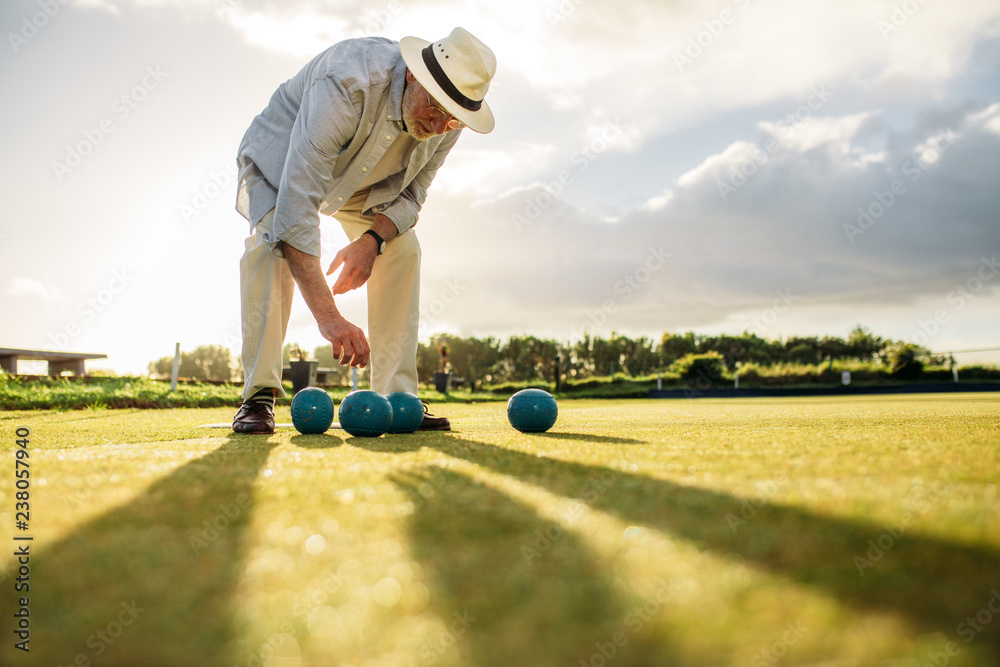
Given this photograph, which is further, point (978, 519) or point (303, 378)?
point (303, 378)

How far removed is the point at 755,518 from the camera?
3.92 feet

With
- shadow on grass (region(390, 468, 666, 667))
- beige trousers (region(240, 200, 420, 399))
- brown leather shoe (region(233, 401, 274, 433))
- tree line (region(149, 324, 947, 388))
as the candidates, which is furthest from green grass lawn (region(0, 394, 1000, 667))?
tree line (region(149, 324, 947, 388))

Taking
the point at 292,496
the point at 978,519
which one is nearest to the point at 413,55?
the point at 292,496

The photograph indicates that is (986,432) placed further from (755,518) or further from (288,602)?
(288,602)

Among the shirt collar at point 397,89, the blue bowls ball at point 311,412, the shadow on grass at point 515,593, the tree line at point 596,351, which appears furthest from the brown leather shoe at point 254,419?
the tree line at point 596,351

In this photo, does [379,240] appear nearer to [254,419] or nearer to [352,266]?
[352,266]

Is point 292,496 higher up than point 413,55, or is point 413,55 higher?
point 413,55

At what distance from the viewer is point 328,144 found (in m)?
3.18

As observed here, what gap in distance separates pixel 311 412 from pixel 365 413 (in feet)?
1.33

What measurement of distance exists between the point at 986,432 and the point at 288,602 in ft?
10.7

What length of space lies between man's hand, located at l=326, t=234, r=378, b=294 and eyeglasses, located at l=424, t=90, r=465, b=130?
2.71ft

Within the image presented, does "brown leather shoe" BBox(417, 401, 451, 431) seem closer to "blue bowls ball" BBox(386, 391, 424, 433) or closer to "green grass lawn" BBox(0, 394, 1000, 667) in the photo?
"blue bowls ball" BBox(386, 391, 424, 433)

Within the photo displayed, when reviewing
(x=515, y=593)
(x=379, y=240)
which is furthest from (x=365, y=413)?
(x=515, y=593)

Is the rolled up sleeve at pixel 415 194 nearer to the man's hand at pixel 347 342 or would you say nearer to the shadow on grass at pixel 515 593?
the man's hand at pixel 347 342
